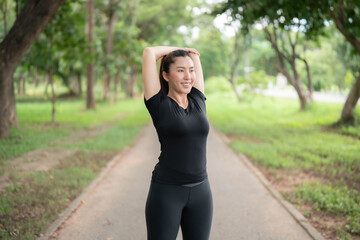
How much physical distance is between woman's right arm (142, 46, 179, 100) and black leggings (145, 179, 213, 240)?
0.63 m

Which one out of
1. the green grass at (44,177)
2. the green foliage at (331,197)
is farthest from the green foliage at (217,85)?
the green foliage at (331,197)

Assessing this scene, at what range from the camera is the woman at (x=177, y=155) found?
237cm

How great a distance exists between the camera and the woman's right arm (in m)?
2.46

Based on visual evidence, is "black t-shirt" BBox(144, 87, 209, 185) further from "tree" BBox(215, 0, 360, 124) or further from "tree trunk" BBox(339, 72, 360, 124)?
"tree trunk" BBox(339, 72, 360, 124)

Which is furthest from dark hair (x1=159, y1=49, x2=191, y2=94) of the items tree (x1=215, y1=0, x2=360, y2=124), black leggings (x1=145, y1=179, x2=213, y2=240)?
tree (x1=215, y1=0, x2=360, y2=124)

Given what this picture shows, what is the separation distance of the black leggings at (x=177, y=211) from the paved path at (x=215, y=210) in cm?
216

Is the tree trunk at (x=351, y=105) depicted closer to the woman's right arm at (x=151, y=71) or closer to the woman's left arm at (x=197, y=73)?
the woman's left arm at (x=197, y=73)

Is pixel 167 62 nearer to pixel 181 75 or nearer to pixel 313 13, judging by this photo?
pixel 181 75

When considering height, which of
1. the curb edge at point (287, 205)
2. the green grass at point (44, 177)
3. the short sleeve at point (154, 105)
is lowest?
the curb edge at point (287, 205)

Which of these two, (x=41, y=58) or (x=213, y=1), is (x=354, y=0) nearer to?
(x=41, y=58)

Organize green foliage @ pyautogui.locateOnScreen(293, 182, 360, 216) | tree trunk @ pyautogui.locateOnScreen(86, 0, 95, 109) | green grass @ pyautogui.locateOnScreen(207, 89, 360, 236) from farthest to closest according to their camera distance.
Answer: tree trunk @ pyautogui.locateOnScreen(86, 0, 95, 109), green grass @ pyautogui.locateOnScreen(207, 89, 360, 236), green foliage @ pyautogui.locateOnScreen(293, 182, 360, 216)

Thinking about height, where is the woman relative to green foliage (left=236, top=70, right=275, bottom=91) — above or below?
below

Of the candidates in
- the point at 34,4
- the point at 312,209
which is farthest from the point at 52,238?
the point at 34,4

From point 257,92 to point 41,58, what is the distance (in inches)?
741
